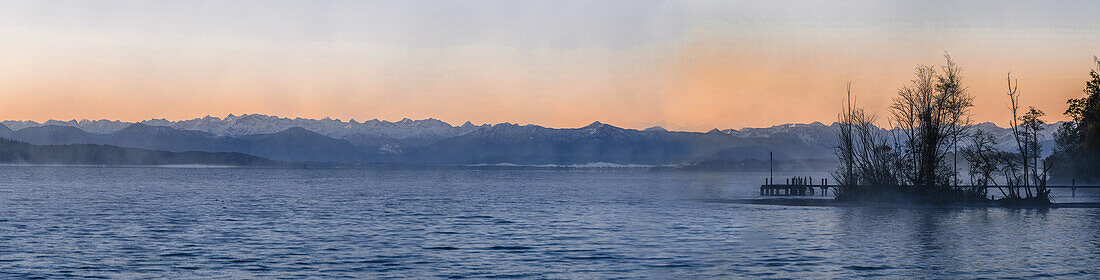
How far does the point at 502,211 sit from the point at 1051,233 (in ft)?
124

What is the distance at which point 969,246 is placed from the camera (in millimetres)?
42281

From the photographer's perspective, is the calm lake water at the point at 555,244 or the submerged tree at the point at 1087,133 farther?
the submerged tree at the point at 1087,133

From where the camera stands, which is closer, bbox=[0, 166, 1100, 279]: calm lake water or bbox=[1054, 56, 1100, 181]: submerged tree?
bbox=[0, 166, 1100, 279]: calm lake water

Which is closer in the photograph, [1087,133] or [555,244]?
[555,244]

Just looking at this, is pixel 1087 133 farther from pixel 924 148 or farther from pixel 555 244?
pixel 555 244

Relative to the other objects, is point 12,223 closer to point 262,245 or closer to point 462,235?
point 262,245

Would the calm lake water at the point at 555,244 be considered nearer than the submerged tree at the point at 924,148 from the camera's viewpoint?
Yes

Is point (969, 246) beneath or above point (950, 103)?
beneath

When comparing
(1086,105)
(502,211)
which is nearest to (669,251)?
(502,211)

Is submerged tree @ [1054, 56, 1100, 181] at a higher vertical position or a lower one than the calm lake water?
higher

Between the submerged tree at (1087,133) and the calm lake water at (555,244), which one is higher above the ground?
the submerged tree at (1087,133)

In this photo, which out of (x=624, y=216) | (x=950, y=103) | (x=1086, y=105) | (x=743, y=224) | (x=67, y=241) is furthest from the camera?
(x=1086, y=105)

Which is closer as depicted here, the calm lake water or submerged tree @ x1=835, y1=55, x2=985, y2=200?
the calm lake water

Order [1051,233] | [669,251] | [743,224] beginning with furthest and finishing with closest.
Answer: [743,224], [1051,233], [669,251]
